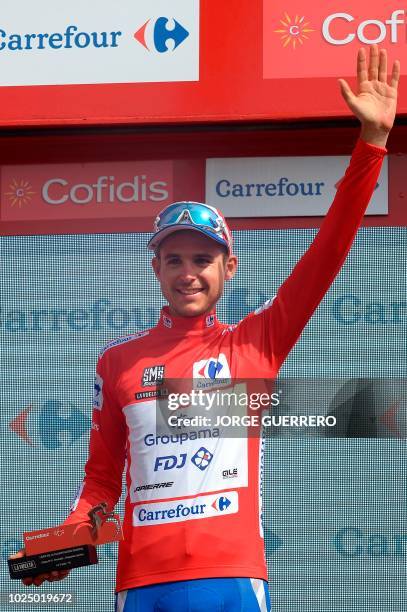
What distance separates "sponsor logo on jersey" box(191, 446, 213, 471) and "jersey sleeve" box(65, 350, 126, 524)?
28 cm

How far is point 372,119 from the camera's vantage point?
2.46 metres

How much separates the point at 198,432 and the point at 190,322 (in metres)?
0.31

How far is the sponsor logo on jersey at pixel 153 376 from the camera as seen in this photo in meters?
2.66

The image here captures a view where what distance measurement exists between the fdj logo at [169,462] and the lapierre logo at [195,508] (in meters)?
0.09

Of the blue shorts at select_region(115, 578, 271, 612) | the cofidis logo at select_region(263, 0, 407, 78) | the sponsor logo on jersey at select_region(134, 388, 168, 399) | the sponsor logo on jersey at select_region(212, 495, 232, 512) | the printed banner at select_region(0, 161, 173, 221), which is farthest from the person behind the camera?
the printed banner at select_region(0, 161, 173, 221)

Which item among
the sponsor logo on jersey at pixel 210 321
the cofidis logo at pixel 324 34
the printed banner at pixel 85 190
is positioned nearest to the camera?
the sponsor logo on jersey at pixel 210 321

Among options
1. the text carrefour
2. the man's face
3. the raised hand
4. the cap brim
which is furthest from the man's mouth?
the text carrefour

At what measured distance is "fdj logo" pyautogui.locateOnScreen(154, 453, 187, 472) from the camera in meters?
2.55

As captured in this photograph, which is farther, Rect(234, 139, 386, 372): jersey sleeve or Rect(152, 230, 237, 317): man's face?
Rect(152, 230, 237, 317): man's face

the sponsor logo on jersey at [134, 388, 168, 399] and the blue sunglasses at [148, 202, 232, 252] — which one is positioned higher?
the blue sunglasses at [148, 202, 232, 252]

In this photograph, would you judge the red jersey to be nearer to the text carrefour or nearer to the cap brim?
the cap brim

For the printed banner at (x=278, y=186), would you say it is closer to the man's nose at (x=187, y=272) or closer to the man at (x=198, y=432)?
the man at (x=198, y=432)

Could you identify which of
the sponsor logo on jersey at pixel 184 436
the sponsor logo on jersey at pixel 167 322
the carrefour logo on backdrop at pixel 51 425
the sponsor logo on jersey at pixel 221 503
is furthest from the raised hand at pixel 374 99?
the carrefour logo on backdrop at pixel 51 425

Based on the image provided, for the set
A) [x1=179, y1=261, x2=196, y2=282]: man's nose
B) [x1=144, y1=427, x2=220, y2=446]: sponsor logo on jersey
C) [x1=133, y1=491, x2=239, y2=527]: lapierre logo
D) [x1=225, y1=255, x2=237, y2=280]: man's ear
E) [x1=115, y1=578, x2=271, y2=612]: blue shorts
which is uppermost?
[x1=225, y1=255, x2=237, y2=280]: man's ear
